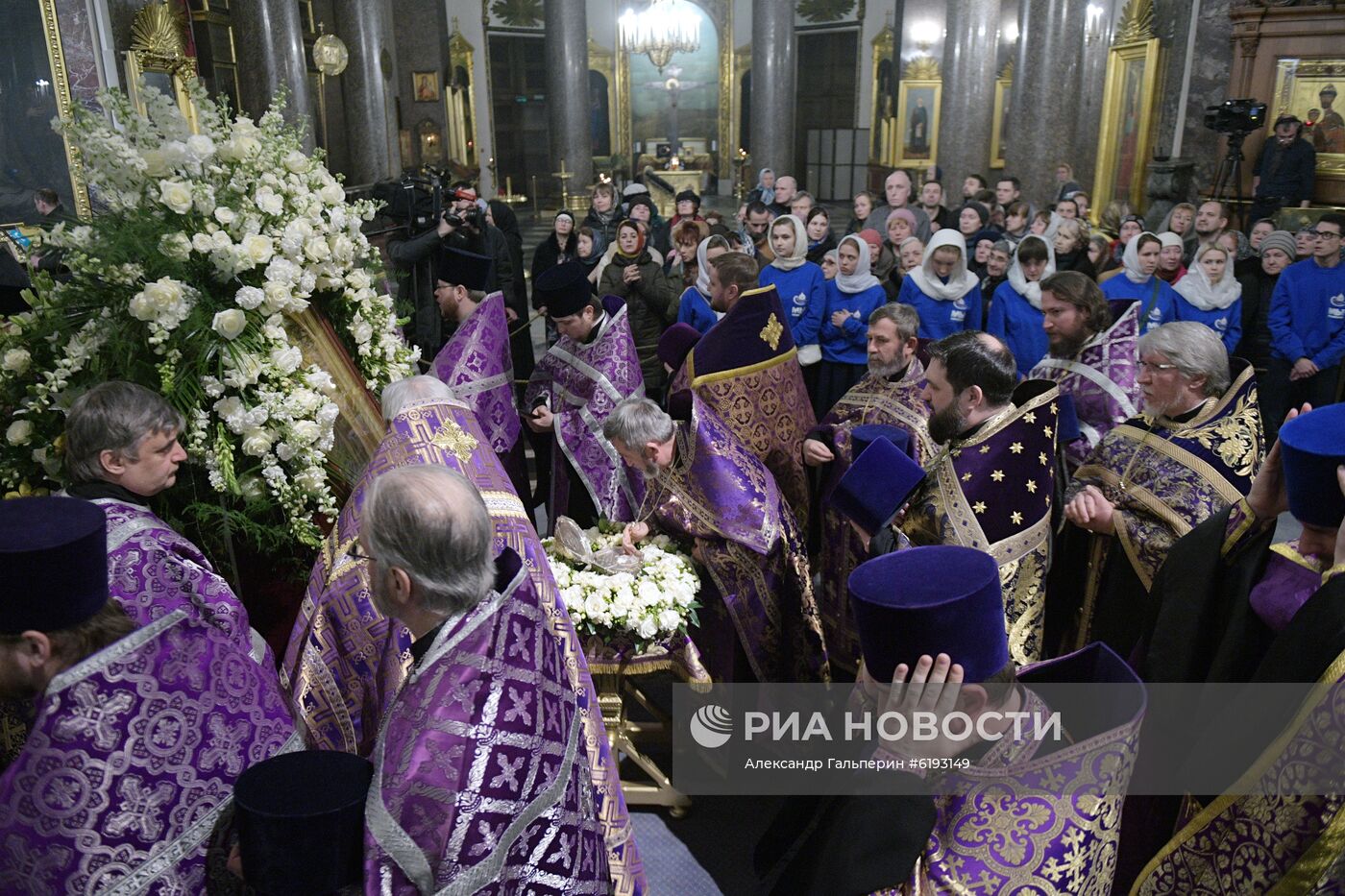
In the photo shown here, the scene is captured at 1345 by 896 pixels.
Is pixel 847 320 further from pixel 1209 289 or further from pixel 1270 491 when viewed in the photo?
pixel 1270 491

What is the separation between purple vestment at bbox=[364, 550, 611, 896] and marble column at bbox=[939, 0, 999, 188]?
1244 centimetres

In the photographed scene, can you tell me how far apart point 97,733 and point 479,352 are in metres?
3.04

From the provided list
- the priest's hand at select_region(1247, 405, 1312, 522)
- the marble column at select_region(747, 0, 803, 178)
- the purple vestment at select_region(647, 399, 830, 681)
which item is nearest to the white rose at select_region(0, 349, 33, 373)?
the purple vestment at select_region(647, 399, 830, 681)

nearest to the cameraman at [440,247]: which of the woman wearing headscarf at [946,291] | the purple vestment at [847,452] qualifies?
the purple vestment at [847,452]

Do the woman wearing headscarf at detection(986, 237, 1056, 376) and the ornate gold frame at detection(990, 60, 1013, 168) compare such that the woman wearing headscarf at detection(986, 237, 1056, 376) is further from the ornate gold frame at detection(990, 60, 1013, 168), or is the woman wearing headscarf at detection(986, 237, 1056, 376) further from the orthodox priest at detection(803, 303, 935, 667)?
the ornate gold frame at detection(990, 60, 1013, 168)

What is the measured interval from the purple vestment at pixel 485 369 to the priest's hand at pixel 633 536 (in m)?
1.08

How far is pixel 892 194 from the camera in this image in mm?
9852

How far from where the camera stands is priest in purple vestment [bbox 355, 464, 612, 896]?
1.74m

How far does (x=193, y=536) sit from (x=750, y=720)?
226 cm

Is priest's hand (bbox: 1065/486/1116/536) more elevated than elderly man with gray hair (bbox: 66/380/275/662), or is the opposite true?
elderly man with gray hair (bbox: 66/380/275/662)

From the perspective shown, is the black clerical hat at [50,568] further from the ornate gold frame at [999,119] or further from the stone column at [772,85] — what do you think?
the ornate gold frame at [999,119]

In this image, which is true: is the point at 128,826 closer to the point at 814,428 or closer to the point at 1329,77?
the point at 814,428

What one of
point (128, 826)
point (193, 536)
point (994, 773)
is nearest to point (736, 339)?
point (193, 536)

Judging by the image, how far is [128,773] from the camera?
178 cm
